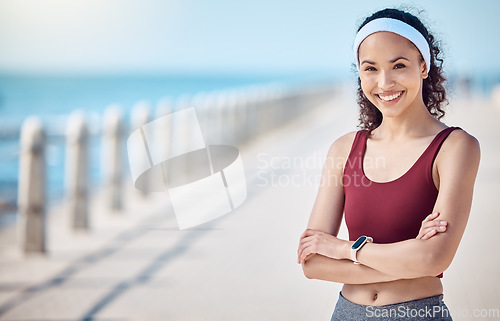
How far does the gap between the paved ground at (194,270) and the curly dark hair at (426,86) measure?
2.06 m

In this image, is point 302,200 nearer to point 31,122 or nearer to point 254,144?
point 31,122

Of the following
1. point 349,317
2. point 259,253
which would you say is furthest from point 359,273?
point 259,253

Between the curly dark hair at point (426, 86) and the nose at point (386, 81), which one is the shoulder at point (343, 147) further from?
the nose at point (386, 81)

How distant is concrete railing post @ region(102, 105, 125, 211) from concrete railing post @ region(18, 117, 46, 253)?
6.10ft

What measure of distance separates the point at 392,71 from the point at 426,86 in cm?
26

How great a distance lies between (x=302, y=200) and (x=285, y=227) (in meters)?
1.53

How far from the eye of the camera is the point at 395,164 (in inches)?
84.3

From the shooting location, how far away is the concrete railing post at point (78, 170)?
6.68m

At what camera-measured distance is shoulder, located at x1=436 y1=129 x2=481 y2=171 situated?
80.0 inches

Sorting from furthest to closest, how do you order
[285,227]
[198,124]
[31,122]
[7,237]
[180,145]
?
[198,124] → [180,145] → [7,237] → [285,227] → [31,122]

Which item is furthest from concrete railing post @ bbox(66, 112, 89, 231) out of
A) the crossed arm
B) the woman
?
the crossed arm

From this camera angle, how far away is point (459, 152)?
80.0 inches

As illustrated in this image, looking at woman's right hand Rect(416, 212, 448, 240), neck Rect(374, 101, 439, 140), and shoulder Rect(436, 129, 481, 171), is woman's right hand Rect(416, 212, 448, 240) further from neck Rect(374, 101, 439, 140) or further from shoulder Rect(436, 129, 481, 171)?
neck Rect(374, 101, 439, 140)

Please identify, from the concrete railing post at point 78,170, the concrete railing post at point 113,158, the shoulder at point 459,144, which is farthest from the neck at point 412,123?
the concrete railing post at point 113,158
